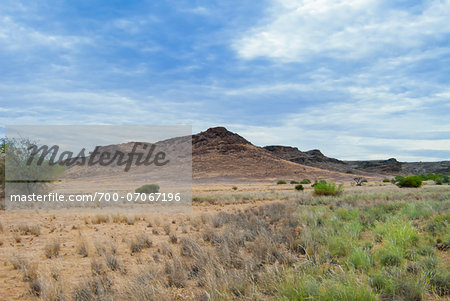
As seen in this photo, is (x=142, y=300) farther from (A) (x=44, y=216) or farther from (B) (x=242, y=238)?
(A) (x=44, y=216)

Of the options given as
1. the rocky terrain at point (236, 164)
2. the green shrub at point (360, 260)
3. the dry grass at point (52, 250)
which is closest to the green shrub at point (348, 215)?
the green shrub at point (360, 260)

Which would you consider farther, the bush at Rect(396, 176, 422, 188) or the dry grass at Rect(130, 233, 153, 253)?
the bush at Rect(396, 176, 422, 188)

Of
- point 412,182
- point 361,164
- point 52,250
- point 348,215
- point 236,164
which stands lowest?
point 52,250

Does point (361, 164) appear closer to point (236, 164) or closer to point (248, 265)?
point (236, 164)

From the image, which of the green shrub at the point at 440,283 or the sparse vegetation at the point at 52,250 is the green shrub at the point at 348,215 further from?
the sparse vegetation at the point at 52,250

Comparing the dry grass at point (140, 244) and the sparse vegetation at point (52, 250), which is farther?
the dry grass at point (140, 244)

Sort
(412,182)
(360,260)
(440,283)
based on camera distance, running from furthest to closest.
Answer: (412,182)
(360,260)
(440,283)

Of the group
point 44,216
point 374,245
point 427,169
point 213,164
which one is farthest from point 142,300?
point 427,169

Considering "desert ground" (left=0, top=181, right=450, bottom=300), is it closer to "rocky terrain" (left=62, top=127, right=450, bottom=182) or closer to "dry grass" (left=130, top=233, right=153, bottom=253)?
"dry grass" (left=130, top=233, right=153, bottom=253)

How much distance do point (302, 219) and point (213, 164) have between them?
82.3 meters

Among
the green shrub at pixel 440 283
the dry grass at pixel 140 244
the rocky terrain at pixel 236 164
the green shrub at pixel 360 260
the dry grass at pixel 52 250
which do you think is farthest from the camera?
the rocky terrain at pixel 236 164

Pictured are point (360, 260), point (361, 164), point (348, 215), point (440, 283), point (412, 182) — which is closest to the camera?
point (440, 283)

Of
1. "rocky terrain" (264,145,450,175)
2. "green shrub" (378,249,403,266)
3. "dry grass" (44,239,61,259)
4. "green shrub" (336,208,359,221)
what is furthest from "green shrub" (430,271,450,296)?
"rocky terrain" (264,145,450,175)

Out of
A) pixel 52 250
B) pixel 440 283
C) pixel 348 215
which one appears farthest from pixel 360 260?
pixel 52 250
